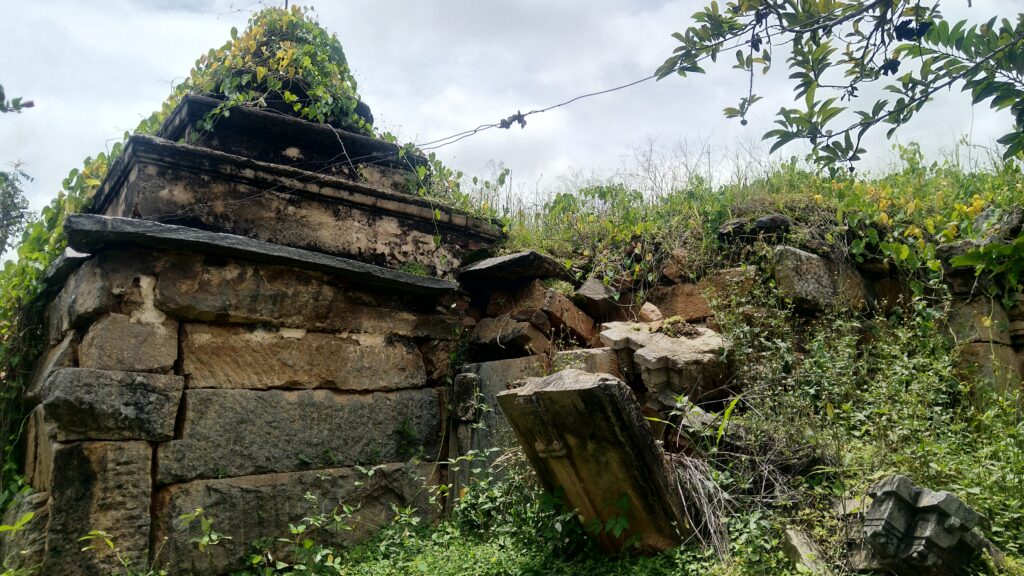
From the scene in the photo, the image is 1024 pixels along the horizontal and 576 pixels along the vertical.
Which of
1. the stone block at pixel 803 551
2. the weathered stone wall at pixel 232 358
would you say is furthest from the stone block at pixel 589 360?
the stone block at pixel 803 551

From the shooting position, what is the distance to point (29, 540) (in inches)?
127

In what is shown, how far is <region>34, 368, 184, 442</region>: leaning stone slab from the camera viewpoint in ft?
10.7

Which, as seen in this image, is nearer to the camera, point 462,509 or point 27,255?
point 462,509

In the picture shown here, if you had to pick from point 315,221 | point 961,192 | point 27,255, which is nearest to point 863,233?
point 961,192

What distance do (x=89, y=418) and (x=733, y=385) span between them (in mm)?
3351

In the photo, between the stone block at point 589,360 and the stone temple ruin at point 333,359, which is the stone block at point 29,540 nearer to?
the stone temple ruin at point 333,359

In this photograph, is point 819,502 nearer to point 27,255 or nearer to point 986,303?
point 986,303

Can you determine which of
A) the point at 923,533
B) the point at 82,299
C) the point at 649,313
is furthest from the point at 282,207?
the point at 923,533

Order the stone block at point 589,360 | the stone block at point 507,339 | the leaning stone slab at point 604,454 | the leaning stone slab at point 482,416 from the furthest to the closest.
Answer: the stone block at point 507,339 → the leaning stone slab at point 482,416 → the stone block at point 589,360 → the leaning stone slab at point 604,454

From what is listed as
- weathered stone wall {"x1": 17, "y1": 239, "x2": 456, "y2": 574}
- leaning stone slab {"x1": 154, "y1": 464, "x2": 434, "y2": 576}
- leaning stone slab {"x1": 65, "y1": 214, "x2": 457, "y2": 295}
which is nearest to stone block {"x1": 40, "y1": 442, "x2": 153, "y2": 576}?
weathered stone wall {"x1": 17, "y1": 239, "x2": 456, "y2": 574}

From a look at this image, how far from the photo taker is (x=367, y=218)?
15.1ft

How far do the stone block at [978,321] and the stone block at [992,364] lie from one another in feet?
0.16

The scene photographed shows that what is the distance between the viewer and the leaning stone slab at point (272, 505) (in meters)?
3.48

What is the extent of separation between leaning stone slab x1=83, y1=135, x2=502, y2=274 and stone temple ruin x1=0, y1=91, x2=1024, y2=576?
0.04ft
